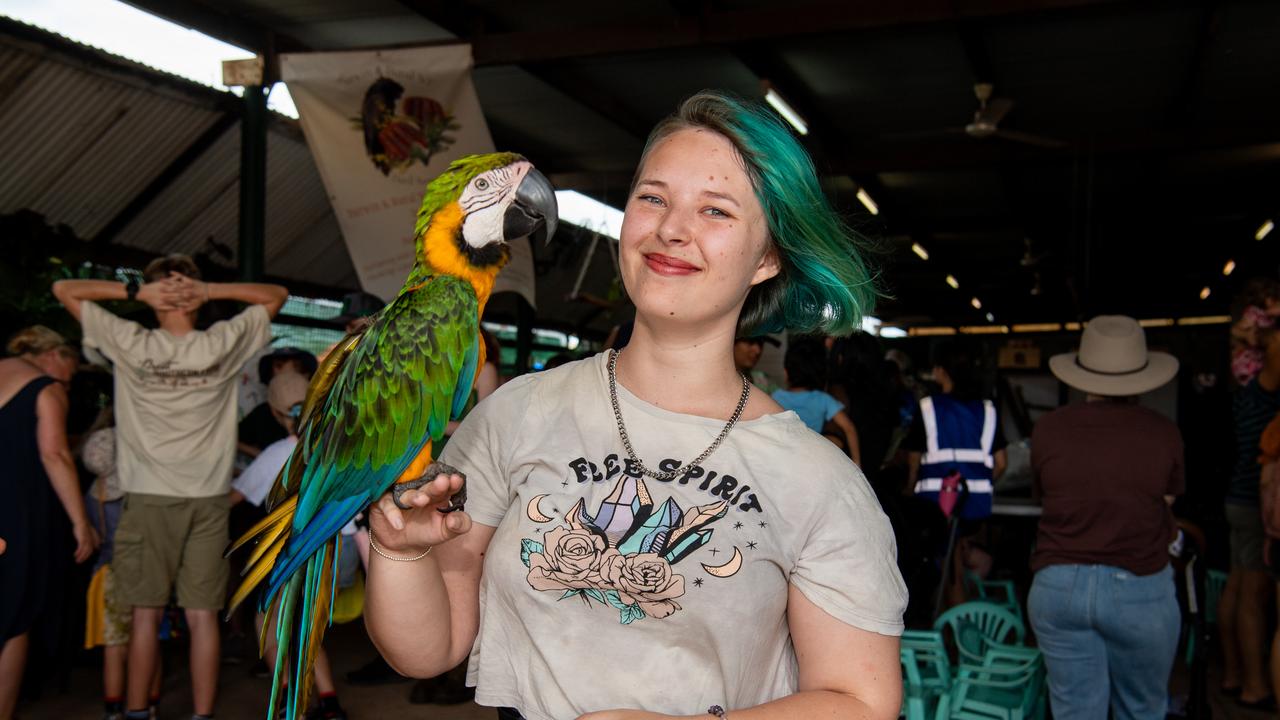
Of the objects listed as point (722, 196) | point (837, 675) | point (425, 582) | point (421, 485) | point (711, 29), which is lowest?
point (837, 675)

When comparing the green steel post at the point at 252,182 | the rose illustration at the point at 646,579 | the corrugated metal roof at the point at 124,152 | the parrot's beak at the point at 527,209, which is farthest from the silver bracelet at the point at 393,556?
the corrugated metal roof at the point at 124,152

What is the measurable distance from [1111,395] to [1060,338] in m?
15.7

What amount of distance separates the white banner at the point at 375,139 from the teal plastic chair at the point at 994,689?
339 cm

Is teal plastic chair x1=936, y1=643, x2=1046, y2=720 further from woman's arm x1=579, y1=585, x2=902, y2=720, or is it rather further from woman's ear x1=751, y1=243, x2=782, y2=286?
woman's ear x1=751, y1=243, x2=782, y2=286

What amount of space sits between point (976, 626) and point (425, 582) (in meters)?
2.73

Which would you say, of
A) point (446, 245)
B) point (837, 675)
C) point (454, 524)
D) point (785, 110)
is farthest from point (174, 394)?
point (785, 110)

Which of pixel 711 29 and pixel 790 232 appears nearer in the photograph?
pixel 790 232

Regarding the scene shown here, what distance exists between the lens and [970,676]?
3.15m

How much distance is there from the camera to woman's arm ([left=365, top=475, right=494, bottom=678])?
3.99 ft

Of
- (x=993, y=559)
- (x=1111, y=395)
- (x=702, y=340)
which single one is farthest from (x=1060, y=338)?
(x=702, y=340)

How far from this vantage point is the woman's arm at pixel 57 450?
12.7ft

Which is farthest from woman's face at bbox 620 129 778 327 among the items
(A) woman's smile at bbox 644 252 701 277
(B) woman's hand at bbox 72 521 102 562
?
(B) woman's hand at bbox 72 521 102 562

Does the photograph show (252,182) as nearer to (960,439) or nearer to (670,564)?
(960,439)

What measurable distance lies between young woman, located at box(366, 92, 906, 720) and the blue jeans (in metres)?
2.15
